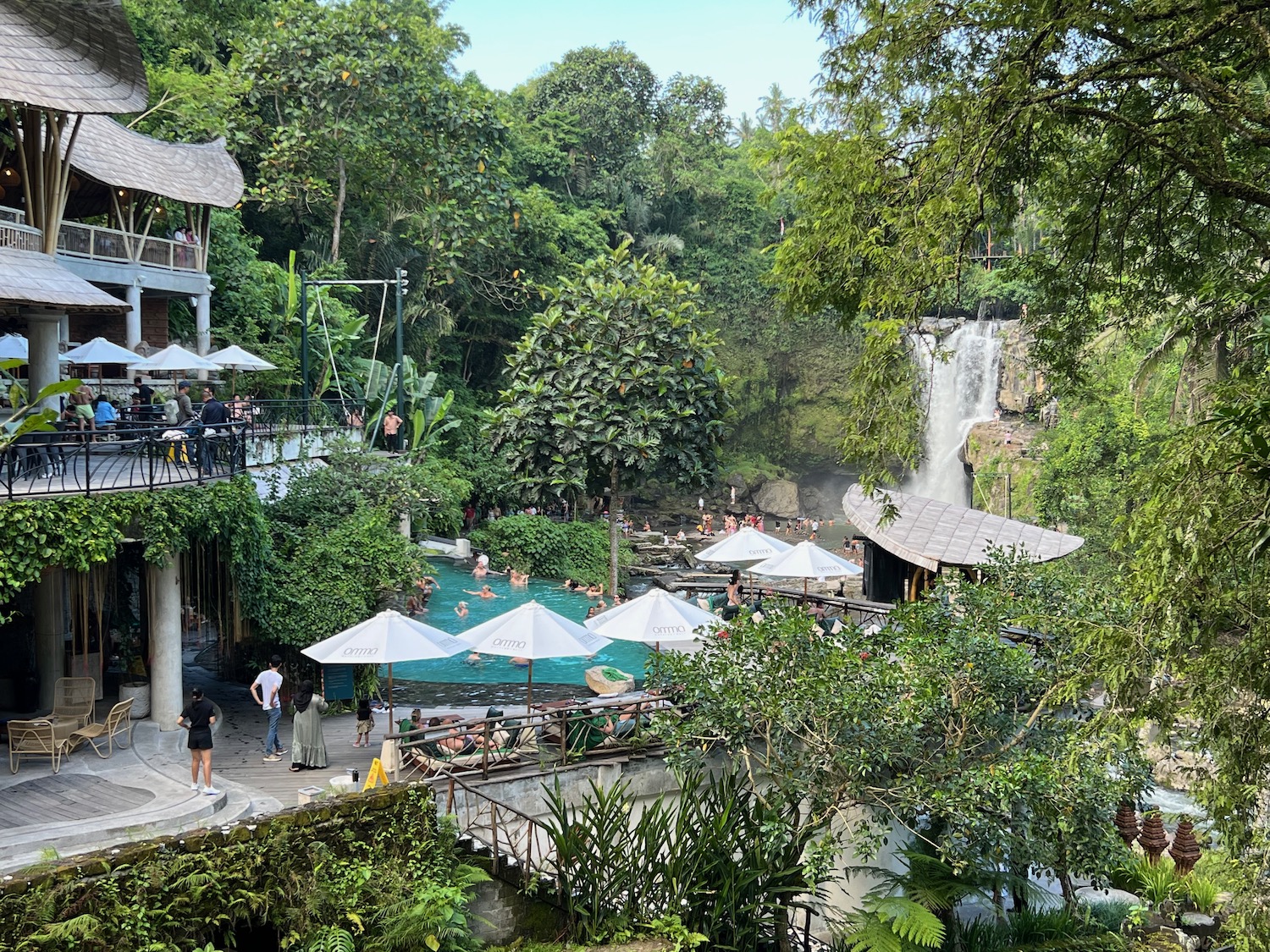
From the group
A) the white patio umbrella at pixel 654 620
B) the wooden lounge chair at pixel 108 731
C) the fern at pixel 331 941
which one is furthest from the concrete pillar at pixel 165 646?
the fern at pixel 331 941

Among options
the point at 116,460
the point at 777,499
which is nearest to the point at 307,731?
the point at 116,460

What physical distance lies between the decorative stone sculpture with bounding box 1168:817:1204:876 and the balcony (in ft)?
69.5

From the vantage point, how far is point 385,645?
12562 mm

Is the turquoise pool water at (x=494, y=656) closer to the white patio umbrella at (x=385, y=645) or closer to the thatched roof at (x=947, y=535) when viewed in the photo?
the white patio umbrella at (x=385, y=645)

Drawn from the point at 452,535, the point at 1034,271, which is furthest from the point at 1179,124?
the point at 452,535

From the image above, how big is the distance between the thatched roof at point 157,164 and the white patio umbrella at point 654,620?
1567cm

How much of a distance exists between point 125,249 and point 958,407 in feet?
95.1

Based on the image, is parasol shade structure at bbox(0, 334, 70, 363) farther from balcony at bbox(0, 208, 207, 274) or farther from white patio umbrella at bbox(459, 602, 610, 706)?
white patio umbrella at bbox(459, 602, 610, 706)

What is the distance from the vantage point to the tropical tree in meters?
23.9

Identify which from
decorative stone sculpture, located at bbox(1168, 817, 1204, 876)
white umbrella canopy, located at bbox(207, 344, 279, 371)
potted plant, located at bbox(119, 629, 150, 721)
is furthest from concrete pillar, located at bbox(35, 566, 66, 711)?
decorative stone sculpture, located at bbox(1168, 817, 1204, 876)

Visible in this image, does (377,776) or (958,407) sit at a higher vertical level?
(958,407)

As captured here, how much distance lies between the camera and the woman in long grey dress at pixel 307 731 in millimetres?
12750

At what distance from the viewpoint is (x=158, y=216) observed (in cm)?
2753

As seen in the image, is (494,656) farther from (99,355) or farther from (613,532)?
(99,355)
